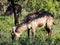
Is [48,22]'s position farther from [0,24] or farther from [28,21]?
[0,24]

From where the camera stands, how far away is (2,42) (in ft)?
36.4

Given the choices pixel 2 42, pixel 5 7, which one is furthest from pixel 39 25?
pixel 5 7

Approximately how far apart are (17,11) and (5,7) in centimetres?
298

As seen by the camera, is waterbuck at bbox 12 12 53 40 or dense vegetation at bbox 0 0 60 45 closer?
dense vegetation at bbox 0 0 60 45

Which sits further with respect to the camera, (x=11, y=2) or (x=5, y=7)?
(x=5, y=7)

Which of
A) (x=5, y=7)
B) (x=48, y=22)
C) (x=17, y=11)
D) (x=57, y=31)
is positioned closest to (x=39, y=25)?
(x=48, y=22)

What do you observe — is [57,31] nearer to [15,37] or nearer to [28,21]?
[28,21]

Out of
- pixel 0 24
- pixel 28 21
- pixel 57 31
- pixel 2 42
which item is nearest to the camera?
pixel 2 42

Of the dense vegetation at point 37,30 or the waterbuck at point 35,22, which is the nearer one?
the dense vegetation at point 37,30

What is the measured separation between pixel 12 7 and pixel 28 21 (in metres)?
6.28

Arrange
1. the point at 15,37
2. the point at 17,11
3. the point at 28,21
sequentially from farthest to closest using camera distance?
the point at 17,11, the point at 28,21, the point at 15,37

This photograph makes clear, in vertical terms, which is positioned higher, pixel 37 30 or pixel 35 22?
pixel 35 22

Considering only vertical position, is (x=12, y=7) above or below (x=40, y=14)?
below

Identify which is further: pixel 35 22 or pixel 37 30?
pixel 37 30
